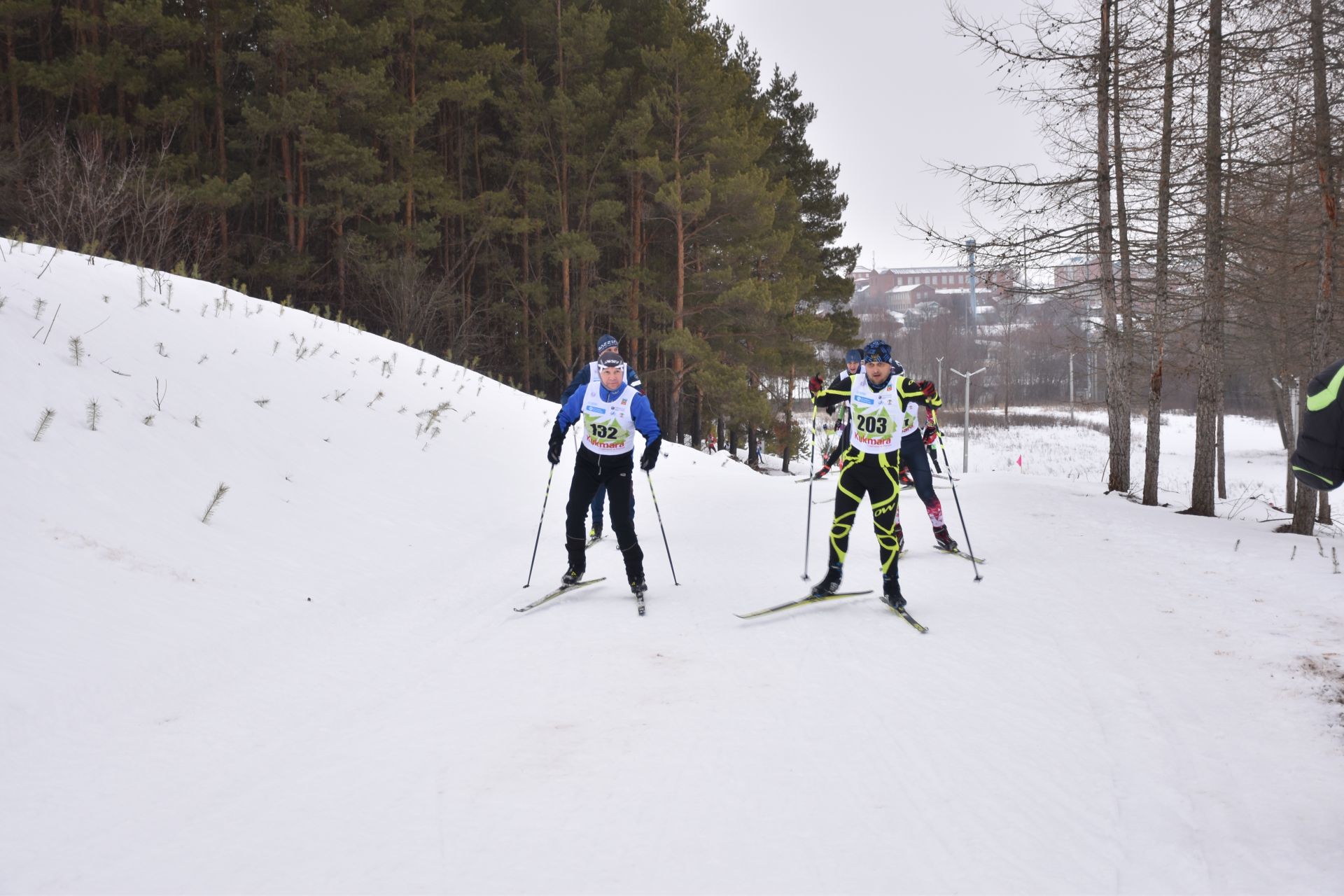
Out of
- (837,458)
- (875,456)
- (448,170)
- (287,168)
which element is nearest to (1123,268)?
(837,458)

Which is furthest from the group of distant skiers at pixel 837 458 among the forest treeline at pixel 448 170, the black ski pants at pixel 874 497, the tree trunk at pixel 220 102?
the tree trunk at pixel 220 102

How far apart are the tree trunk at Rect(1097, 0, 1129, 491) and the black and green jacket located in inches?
444

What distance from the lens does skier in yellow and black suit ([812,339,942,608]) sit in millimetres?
6512

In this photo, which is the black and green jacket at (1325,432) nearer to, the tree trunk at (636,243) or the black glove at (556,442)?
the black glove at (556,442)

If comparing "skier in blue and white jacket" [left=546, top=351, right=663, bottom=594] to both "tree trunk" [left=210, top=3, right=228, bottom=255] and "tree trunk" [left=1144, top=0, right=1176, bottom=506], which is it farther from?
"tree trunk" [left=210, top=3, right=228, bottom=255]

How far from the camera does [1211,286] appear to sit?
1156cm

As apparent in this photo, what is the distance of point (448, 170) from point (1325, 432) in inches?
1197

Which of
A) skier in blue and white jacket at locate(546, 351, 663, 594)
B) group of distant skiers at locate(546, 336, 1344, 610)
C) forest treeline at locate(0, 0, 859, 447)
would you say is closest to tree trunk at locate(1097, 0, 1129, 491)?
group of distant skiers at locate(546, 336, 1344, 610)

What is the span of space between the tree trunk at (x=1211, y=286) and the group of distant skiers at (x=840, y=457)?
23.4ft

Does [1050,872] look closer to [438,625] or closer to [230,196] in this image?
[438,625]

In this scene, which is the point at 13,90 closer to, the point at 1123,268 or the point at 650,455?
the point at 650,455

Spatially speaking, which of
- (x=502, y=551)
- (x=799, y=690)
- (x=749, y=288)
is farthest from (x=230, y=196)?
(x=799, y=690)

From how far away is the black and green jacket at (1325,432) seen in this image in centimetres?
264

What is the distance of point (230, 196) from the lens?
20.5m
